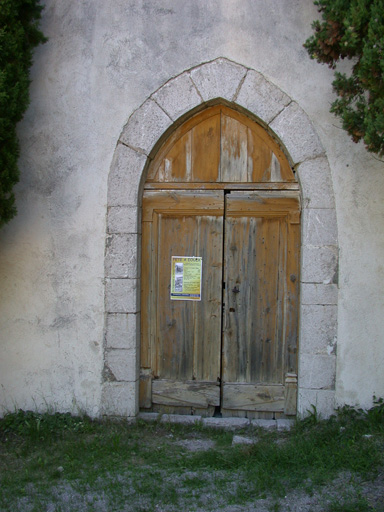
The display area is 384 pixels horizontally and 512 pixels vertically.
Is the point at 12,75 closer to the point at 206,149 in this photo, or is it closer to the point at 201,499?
the point at 206,149

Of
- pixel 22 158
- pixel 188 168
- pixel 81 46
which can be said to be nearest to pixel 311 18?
pixel 188 168

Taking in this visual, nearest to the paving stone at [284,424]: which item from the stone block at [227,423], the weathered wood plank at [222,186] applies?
the stone block at [227,423]

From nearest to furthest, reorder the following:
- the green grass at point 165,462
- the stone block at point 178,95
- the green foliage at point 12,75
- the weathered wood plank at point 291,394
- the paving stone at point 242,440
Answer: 1. the green grass at point 165,462
2. the green foliage at point 12,75
3. the paving stone at point 242,440
4. the stone block at point 178,95
5. the weathered wood plank at point 291,394

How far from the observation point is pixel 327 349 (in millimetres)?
4191

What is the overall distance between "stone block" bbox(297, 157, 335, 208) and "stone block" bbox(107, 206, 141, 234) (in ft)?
4.81

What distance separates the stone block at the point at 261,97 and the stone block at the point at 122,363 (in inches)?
91.9

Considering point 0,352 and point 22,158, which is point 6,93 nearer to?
point 22,158

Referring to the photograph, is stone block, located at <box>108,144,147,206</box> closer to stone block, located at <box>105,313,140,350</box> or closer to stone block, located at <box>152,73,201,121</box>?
stone block, located at <box>152,73,201,121</box>

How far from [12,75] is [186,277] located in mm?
2195

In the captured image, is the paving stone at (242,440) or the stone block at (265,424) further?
the stone block at (265,424)

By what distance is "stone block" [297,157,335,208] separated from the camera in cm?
418

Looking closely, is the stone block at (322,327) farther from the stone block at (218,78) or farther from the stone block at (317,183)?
the stone block at (218,78)

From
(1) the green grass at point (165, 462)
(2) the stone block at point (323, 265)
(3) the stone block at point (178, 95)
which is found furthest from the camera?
(3) the stone block at point (178, 95)

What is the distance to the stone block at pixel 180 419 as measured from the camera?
4.39 metres
